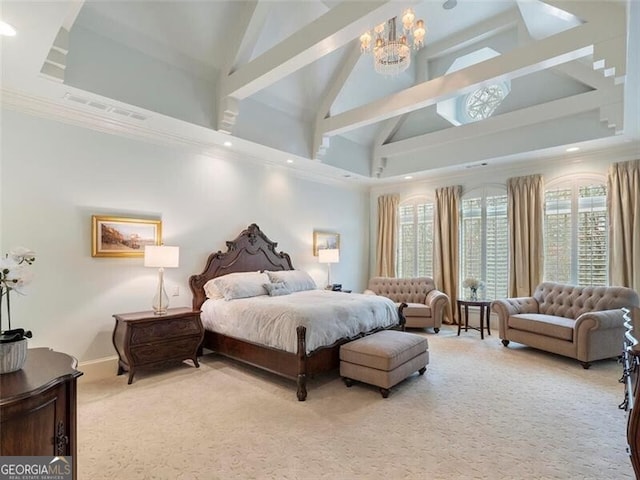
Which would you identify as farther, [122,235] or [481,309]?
[481,309]

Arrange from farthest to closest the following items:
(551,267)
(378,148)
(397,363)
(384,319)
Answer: (378,148)
(551,267)
(384,319)
(397,363)

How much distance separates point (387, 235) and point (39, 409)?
7.00 m

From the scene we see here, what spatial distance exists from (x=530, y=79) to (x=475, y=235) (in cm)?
276

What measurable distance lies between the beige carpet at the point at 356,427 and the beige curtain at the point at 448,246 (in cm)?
261

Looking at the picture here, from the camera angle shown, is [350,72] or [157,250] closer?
[157,250]

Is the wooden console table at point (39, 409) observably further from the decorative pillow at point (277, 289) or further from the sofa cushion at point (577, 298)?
the sofa cushion at point (577, 298)

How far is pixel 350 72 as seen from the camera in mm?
5246

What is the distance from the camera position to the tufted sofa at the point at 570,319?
4242 mm

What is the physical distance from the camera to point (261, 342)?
12.6 ft

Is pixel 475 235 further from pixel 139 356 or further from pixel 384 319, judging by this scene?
pixel 139 356

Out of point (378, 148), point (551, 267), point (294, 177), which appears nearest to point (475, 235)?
point (551, 267)

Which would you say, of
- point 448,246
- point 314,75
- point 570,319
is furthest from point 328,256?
point 570,319

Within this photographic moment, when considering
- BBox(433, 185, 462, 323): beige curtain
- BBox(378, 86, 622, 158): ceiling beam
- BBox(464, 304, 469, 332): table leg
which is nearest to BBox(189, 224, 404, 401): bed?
BBox(464, 304, 469, 332): table leg

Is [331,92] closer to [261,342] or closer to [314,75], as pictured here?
[314,75]
